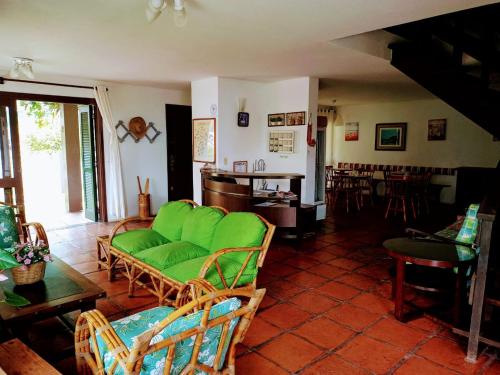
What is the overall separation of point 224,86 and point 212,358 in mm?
4875

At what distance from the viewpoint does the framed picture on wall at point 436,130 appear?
8242mm

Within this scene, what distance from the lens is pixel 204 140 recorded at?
240 inches

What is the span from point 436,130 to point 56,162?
30.5 feet

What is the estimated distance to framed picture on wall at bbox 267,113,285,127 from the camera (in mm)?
6090

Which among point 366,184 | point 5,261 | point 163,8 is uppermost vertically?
point 163,8

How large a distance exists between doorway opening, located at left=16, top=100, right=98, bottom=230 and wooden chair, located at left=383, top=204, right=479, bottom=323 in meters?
5.32

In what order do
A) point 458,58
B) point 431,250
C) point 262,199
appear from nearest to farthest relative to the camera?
point 431,250 → point 458,58 → point 262,199

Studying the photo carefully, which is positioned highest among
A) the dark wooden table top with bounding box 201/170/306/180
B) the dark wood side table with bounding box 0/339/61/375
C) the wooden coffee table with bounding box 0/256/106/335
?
the dark wooden table top with bounding box 201/170/306/180

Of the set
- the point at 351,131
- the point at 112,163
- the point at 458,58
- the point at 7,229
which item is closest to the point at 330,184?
the point at 351,131

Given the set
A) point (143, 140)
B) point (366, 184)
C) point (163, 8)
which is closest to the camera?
point (163, 8)

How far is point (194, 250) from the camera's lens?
121 inches

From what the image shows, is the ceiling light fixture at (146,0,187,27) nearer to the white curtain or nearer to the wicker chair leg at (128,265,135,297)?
the wicker chair leg at (128,265,135,297)

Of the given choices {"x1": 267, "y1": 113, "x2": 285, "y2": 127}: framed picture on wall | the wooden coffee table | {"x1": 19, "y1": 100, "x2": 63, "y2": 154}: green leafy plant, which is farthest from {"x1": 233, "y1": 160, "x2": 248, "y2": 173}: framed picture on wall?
{"x1": 19, "y1": 100, "x2": 63, "y2": 154}: green leafy plant

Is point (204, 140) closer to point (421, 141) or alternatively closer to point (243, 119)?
point (243, 119)
